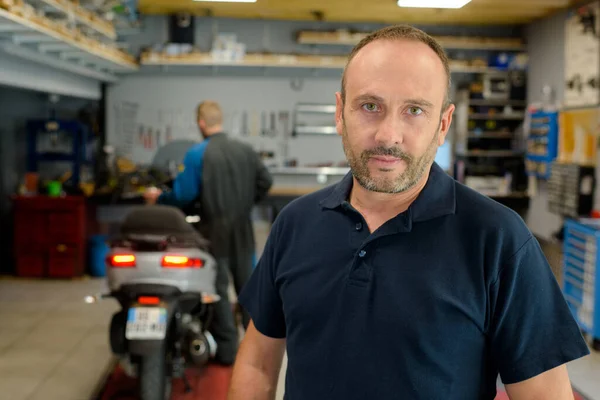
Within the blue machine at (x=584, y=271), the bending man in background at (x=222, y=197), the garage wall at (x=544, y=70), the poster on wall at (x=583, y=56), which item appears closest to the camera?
the bending man in background at (x=222, y=197)

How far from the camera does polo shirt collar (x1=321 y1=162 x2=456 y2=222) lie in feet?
4.37

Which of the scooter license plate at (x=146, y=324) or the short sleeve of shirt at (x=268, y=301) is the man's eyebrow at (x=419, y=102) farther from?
the scooter license plate at (x=146, y=324)

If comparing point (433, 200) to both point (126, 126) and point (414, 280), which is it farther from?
point (126, 126)

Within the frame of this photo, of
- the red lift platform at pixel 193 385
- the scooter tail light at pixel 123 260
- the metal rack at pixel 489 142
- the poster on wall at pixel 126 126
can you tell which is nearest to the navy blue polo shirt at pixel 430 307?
the scooter tail light at pixel 123 260

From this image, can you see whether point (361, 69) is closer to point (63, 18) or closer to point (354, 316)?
point (354, 316)

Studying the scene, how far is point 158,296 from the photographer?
369 centimetres

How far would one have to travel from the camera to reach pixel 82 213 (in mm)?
7305

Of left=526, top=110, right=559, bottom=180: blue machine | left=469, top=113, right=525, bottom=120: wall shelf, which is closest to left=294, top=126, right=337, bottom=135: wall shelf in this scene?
left=469, top=113, right=525, bottom=120: wall shelf

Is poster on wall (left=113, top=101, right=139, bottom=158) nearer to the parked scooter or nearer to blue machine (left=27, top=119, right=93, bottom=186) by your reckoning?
blue machine (left=27, top=119, right=93, bottom=186)

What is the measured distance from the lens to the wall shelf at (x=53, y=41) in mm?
4219

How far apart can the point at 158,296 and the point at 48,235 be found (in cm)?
402

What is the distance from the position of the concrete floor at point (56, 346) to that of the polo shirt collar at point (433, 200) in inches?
111

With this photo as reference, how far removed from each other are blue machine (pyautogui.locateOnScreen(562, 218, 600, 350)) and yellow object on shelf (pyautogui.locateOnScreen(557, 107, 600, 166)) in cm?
97

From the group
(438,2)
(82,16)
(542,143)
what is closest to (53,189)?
(82,16)
